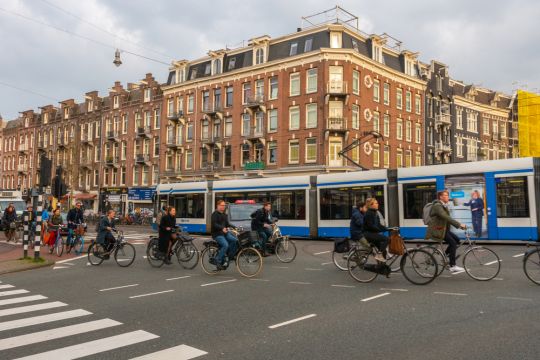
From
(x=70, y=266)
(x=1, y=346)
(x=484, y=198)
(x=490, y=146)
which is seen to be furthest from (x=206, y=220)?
(x=490, y=146)

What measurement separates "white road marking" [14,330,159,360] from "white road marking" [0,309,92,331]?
1.47 metres

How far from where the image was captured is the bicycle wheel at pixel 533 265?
820 cm

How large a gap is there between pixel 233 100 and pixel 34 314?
34.9 m

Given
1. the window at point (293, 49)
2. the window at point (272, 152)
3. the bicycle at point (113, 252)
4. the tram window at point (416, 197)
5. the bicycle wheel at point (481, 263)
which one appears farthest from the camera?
the window at point (272, 152)

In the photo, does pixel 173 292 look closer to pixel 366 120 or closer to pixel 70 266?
pixel 70 266

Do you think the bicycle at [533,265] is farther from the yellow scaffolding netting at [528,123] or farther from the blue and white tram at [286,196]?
the yellow scaffolding netting at [528,123]

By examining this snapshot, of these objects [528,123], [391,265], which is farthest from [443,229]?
[528,123]

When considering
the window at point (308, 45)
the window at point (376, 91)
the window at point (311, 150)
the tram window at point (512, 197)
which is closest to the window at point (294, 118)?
the window at point (311, 150)

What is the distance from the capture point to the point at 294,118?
36594 millimetres

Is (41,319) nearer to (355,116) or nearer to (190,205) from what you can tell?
(190,205)

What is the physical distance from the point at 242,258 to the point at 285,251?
3.00 m

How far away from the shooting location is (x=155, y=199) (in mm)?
26250

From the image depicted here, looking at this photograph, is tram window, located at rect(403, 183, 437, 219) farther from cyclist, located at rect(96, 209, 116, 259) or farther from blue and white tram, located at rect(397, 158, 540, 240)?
cyclist, located at rect(96, 209, 116, 259)

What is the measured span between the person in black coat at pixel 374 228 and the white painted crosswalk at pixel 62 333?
520 cm
